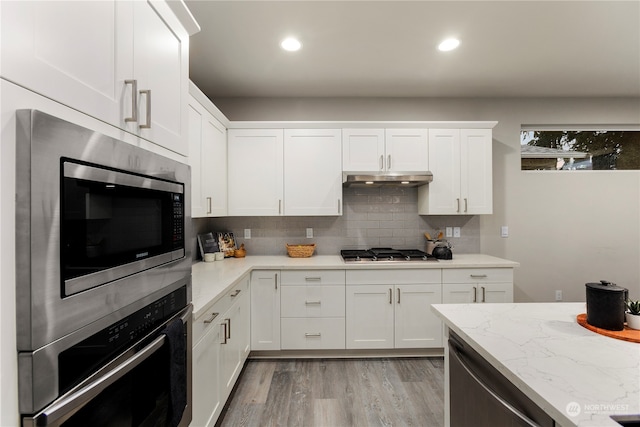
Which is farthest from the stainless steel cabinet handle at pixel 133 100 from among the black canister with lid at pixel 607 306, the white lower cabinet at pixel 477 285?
the white lower cabinet at pixel 477 285

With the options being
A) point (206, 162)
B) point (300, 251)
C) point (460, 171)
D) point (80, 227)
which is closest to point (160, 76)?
point (80, 227)

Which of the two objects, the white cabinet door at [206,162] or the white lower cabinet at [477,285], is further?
the white lower cabinet at [477,285]

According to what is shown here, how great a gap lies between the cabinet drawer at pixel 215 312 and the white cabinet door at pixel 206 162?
640 mm

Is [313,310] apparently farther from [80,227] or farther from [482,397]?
[80,227]

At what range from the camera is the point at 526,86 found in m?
3.04

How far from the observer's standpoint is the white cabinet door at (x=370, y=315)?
107 inches

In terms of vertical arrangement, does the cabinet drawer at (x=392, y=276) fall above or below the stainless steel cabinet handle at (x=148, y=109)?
below

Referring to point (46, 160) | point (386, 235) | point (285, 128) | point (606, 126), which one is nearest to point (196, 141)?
point (285, 128)

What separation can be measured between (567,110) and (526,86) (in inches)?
29.9

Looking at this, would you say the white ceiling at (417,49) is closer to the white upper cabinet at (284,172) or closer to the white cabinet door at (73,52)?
the white upper cabinet at (284,172)

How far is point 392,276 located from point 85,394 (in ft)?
7.83

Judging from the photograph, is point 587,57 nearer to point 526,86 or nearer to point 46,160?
point 526,86

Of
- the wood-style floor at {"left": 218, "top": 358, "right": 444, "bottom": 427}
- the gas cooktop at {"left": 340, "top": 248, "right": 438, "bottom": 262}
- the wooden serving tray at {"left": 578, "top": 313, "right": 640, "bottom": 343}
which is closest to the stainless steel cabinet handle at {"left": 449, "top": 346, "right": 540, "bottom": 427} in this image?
the wooden serving tray at {"left": 578, "top": 313, "right": 640, "bottom": 343}

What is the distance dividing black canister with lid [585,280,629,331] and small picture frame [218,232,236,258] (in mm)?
2835
